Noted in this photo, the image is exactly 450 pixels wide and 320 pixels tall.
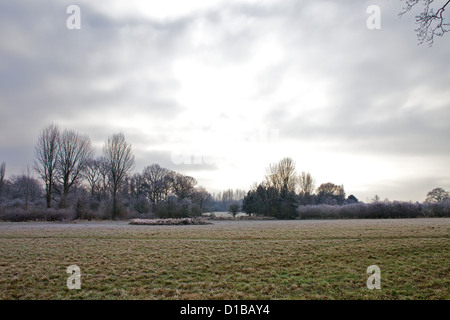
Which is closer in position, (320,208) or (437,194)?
(320,208)

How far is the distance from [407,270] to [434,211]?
62.3 m

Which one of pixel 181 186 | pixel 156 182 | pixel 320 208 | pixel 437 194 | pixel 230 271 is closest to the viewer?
pixel 230 271

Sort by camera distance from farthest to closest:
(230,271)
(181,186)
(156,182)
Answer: (181,186) < (156,182) < (230,271)

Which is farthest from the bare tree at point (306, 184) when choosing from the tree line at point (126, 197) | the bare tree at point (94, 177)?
the bare tree at point (94, 177)

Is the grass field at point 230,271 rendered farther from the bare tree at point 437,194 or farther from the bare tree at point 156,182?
the bare tree at point 437,194

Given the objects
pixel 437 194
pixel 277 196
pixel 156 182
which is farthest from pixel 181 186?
pixel 437 194

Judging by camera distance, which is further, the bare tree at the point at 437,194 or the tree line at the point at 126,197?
the bare tree at the point at 437,194

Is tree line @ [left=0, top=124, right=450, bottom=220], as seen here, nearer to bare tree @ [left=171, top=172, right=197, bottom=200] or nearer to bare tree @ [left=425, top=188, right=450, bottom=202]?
bare tree @ [left=171, top=172, right=197, bottom=200]

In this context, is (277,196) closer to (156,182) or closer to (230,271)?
(156,182)

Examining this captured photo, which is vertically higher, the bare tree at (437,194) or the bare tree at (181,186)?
the bare tree at (181,186)

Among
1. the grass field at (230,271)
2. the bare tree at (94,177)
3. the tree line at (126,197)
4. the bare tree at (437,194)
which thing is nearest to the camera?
the grass field at (230,271)

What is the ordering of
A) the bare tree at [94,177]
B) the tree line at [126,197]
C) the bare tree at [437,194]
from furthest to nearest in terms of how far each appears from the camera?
the bare tree at [437,194] → the bare tree at [94,177] → the tree line at [126,197]

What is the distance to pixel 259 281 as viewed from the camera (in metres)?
8.89

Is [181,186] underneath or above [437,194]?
above
